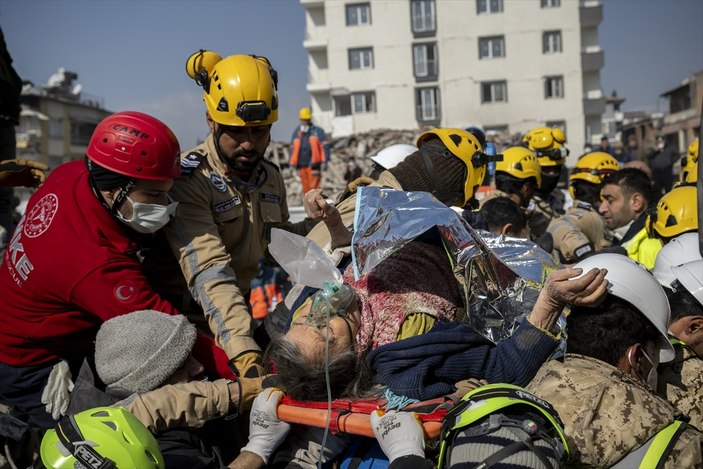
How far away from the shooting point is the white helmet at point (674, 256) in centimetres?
403

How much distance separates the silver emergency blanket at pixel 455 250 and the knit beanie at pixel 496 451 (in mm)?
840

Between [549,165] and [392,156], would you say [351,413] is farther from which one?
[549,165]

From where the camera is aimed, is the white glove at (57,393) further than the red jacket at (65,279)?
Yes

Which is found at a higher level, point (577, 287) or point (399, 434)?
point (577, 287)

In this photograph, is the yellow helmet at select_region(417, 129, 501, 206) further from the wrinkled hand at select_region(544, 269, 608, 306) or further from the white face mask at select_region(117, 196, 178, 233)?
the white face mask at select_region(117, 196, 178, 233)

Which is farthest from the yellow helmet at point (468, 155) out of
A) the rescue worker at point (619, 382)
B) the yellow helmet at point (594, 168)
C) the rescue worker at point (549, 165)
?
the yellow helmet at point (594, 168)

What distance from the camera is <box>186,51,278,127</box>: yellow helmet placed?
12.3 feet

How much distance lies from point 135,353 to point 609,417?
73.9 inches

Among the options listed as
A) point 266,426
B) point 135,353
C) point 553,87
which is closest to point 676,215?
point 266,426

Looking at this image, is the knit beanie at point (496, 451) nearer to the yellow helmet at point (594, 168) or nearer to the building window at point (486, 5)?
the yellow helmet at point (594, 168)

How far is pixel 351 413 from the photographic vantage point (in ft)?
8.84

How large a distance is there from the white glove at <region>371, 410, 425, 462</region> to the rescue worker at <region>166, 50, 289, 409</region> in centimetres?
79

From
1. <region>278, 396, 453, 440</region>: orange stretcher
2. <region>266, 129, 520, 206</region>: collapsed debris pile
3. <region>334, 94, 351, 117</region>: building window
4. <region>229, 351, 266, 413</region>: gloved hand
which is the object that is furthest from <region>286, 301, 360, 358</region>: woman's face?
<region>334, 94, 351, 117</region>: building window

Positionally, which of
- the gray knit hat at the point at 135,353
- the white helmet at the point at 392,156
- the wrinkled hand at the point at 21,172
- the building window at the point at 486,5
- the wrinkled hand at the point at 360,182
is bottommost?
the gray knit hat at the point at 135,353
